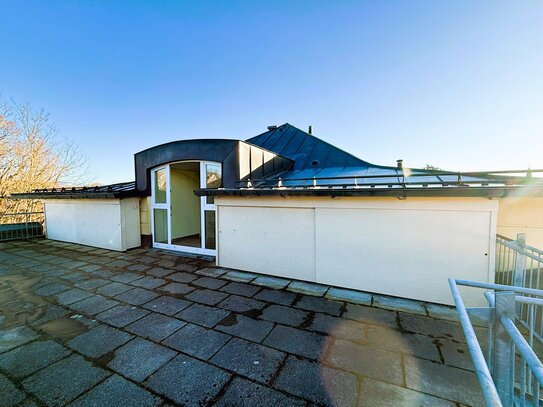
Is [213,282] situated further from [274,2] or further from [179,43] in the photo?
[179,43]

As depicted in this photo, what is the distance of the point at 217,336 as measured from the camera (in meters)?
2.80

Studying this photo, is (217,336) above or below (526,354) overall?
below

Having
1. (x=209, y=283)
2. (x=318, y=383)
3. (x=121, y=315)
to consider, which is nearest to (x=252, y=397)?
(x=318, y=383)

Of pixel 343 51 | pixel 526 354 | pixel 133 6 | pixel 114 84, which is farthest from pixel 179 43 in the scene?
pixel 526 354

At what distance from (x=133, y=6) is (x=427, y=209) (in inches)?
343

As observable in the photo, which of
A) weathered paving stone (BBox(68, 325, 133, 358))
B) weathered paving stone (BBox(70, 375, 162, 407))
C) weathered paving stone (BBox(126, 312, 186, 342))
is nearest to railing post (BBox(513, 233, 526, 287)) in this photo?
weathered paving stone (BBox(70, 375, 162, 407))

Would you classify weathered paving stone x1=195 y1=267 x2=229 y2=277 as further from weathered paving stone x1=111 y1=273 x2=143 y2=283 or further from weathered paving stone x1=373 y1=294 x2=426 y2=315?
weathered paving stone x1=373 y1=294 x2=426 y2=315

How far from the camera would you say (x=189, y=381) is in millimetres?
2115

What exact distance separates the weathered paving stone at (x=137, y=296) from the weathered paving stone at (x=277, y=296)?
184 cm

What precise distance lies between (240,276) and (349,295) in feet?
7.36

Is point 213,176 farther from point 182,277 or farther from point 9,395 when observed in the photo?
point 9,395

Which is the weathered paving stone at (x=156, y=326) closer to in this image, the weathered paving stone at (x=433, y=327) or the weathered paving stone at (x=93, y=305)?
the weathered paving stone at (x=93, y=305)

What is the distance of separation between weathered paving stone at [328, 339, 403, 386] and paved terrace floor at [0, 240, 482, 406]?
0.01 m

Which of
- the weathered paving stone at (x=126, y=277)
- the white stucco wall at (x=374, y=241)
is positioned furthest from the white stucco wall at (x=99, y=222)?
the white stucco wall at (x=374, y=241)
